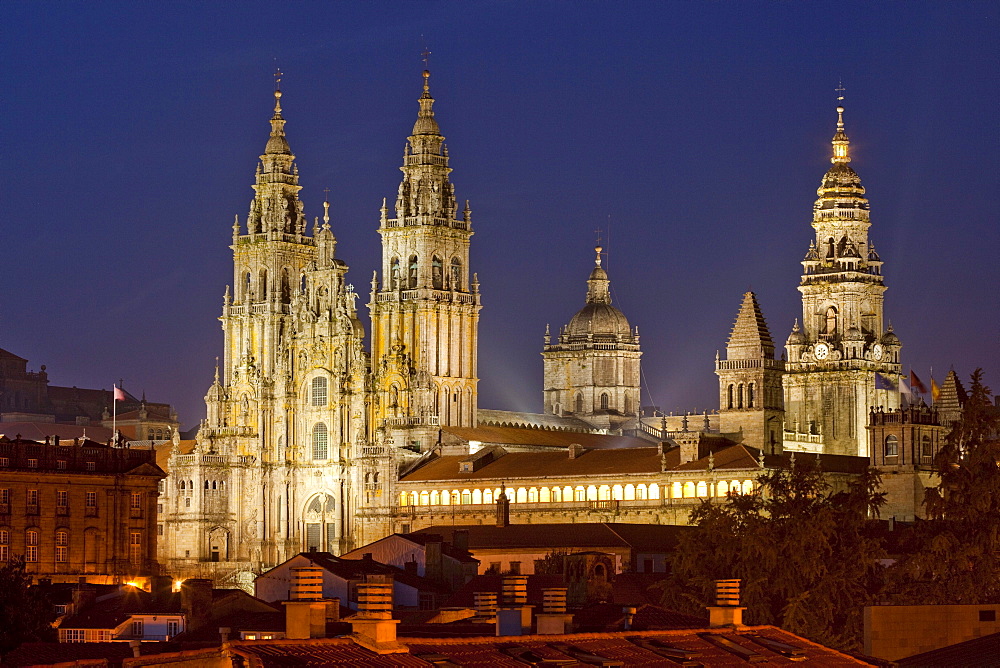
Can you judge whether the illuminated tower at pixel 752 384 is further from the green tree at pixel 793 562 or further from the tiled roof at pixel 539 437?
the green tree at pixel 793 562

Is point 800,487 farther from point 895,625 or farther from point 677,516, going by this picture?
point 677,516

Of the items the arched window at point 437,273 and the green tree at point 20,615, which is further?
the arched window at point 437,273

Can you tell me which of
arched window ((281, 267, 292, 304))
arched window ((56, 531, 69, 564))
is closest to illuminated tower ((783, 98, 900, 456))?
arched window ((281, 267, 292, 304))

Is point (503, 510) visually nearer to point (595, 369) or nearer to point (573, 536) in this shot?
point (573, 536)

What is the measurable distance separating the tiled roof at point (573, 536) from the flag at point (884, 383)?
3261 centimetres

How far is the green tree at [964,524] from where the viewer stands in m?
75.8

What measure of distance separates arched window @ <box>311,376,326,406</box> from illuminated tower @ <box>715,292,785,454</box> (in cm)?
2736

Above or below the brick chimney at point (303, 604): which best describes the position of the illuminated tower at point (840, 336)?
above

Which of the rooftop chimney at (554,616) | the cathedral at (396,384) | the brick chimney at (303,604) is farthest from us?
the cathedral at (396,384)

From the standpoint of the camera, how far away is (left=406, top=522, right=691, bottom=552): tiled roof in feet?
366

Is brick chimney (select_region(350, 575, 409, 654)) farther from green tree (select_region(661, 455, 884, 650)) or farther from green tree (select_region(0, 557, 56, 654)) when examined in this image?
green tree (select_region(661, 455, 884, 650))

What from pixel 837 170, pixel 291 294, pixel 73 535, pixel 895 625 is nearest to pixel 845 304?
pixel 837 170

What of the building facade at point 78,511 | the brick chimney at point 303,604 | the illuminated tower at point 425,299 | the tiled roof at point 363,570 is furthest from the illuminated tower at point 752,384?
the brick chimney at point 303,604

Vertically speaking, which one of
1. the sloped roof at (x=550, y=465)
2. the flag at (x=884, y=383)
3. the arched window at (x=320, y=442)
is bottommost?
the sloped roof at (x=550, y=465)
